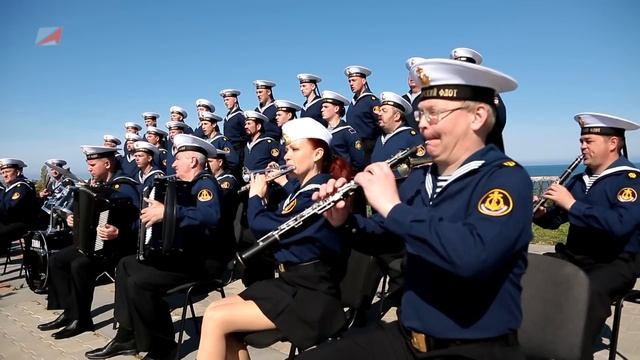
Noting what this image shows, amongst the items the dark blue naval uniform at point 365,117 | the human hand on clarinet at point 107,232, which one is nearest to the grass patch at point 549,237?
the dark blue naval uniform at point 365,117

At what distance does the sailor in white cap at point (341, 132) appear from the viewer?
26.6 feet

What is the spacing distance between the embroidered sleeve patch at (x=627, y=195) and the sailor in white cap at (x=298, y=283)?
7.72 ft

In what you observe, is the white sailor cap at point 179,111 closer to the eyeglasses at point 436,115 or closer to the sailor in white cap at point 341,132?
the sailor in white cap at point 341,132

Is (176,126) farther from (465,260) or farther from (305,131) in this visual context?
(465,260)

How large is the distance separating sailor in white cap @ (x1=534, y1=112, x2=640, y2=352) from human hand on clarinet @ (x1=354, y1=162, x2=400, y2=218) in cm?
236

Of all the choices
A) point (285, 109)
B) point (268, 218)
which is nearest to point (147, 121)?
point (285, 109)

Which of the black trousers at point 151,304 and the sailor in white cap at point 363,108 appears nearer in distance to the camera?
the black trousers at point 151,304

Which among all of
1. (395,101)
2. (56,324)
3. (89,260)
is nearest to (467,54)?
(395,101)

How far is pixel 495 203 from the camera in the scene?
1807mm

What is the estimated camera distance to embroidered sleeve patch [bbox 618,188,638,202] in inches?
140

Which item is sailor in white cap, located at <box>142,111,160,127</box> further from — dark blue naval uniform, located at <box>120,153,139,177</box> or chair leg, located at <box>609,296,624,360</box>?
chair leg, located at <box>609,296,624,360</box>

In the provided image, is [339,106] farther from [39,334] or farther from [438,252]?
[438,252]

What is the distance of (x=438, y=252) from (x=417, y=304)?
438mm

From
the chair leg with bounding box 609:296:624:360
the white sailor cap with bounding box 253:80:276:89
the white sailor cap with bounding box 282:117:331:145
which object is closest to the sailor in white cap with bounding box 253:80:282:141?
the white sailor cap with bounding box 253:80:276:89
